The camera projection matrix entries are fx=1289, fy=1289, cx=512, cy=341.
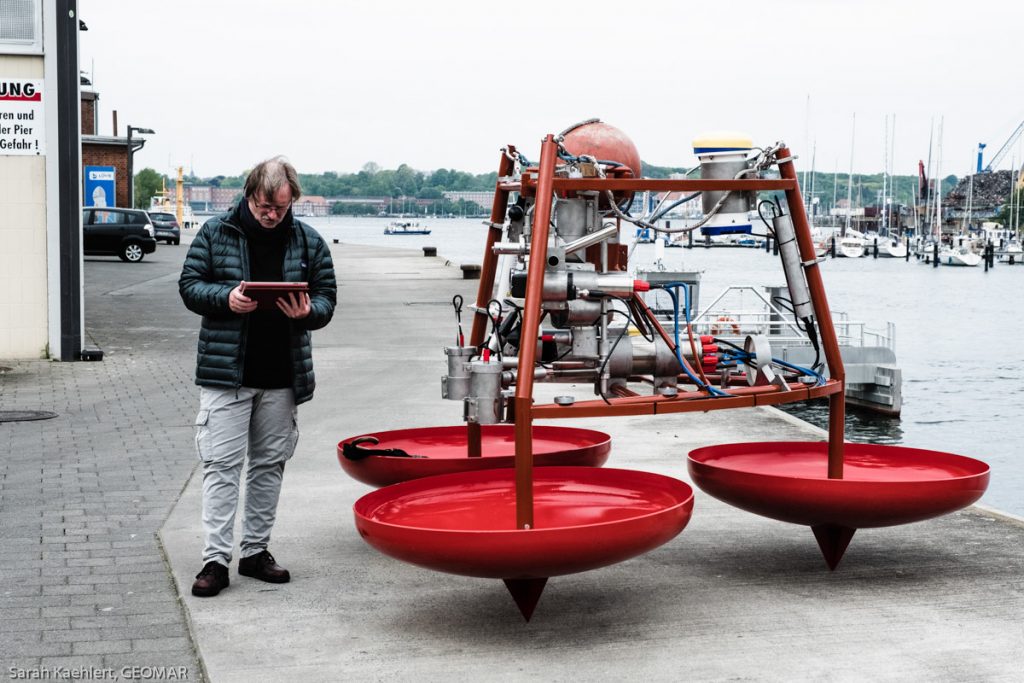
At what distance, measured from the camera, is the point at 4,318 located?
15195mm

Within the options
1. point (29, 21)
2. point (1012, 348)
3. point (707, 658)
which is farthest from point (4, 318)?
point (1012, 348)

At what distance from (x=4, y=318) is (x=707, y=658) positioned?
12272 millimetres

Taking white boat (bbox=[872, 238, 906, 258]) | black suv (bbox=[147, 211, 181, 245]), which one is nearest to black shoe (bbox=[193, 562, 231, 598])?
black suv (bbox=[147, 211, 181, 245])

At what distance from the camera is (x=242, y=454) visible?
5914 mm

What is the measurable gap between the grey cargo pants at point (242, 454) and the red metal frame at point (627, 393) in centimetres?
124

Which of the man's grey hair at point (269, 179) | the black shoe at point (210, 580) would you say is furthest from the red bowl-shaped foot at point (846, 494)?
the man's grey hair at point (269, 179)

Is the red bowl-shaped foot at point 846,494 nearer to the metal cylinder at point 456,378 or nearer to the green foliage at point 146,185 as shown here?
the metal cylinder at point 456,378

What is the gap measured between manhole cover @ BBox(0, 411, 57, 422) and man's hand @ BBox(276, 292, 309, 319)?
6.25m

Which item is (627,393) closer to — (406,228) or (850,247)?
(850,247)

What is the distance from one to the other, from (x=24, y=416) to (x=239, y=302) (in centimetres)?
645

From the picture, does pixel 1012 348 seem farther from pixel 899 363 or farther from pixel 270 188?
pixel 270 188

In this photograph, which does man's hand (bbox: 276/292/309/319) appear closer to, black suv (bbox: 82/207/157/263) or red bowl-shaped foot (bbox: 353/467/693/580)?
red bowl-shaped foot (bbox: 353/467/693/580)

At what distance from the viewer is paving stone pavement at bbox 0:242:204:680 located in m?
5.15

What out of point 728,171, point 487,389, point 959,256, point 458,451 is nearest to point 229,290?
Answer: point 487,389
